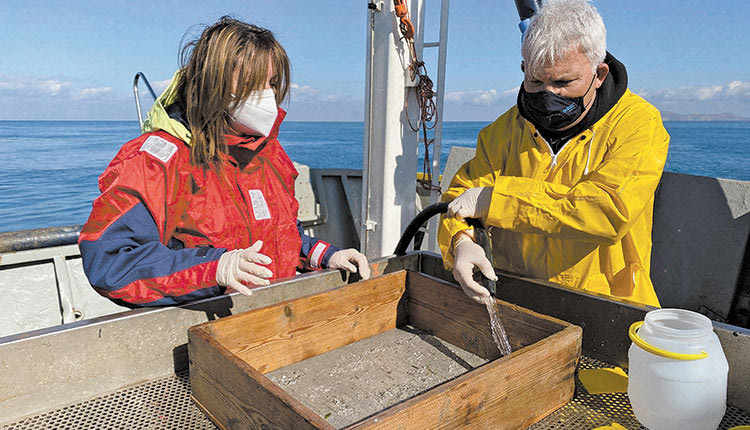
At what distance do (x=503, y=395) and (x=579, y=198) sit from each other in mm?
741

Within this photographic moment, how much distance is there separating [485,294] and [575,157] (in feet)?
2.05

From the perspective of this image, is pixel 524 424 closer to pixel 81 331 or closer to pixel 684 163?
pixel 81 331

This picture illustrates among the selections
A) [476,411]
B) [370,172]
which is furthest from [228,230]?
[370,172]

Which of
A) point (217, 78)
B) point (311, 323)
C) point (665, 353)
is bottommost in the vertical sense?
point (311, 323)

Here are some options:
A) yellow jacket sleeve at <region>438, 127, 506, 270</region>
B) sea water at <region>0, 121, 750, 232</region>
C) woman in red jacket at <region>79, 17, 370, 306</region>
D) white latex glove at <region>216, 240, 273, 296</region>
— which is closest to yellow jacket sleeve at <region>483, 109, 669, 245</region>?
yellow jacket sleeve at <region>438, 127, 506, 270</region>

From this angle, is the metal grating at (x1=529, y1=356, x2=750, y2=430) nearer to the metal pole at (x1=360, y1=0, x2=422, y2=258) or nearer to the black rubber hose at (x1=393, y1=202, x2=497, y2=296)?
the black rubber hose at (x1=393, y1=202, x2=497, y2=296)

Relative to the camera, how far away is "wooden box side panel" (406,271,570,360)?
1441mm

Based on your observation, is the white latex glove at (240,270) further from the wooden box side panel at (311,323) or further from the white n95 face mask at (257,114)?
the white n95 face mask at (257,114)

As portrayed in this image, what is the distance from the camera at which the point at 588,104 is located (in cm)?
173

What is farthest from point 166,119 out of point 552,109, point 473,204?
point 552,109

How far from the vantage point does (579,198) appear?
61.0 inches

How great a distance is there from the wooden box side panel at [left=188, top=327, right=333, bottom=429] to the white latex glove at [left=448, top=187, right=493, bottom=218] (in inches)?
36.2

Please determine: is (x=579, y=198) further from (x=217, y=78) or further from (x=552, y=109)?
(x=217, y=78)

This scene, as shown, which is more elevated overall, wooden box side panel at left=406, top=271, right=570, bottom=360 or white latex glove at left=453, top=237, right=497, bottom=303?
white latex glove at left=453, top=237, right=497, bottom=303
